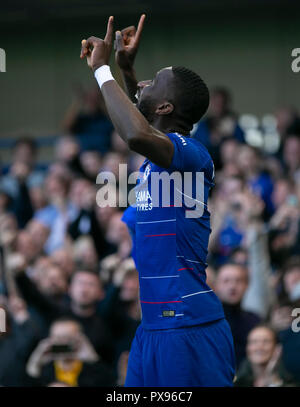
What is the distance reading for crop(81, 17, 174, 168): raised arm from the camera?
296 centimetres

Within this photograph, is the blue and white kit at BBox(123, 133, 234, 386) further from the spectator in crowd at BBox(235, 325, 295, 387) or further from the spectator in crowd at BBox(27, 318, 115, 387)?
the spectator in crowd at BBox(27, 318, 115, 387)

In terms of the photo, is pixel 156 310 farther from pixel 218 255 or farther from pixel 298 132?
pixel 298 132

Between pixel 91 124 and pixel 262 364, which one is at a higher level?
pixel 91 124

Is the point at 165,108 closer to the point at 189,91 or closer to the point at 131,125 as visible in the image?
the point at 189,91

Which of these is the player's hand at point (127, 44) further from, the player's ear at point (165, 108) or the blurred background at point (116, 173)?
the player's ear at point (165, 108)

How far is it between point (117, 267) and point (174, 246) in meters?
3.14

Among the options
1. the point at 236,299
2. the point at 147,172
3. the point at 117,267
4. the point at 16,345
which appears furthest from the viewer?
the point at 117,267

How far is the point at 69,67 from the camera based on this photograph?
443 inches

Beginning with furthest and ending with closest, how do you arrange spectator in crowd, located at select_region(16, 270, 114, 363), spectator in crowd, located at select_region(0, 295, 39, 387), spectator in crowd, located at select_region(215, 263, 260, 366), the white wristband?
spectator in crowd, located at select_region(0, 295, 39, 387)
spectator in crowd, located at select_region(16, 270, 114, 363)
spectator in crowd, located at select_region(215, 263, 260, 366)
the white wristband

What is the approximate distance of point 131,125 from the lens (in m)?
2.96

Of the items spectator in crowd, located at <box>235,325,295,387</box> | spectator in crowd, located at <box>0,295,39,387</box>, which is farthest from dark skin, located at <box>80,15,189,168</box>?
spectator in crowd, located at <box>0,295,39,387</box>

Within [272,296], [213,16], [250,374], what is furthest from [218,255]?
[213,16]

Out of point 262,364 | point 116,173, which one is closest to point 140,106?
point 262,364

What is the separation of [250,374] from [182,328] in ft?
7.27
